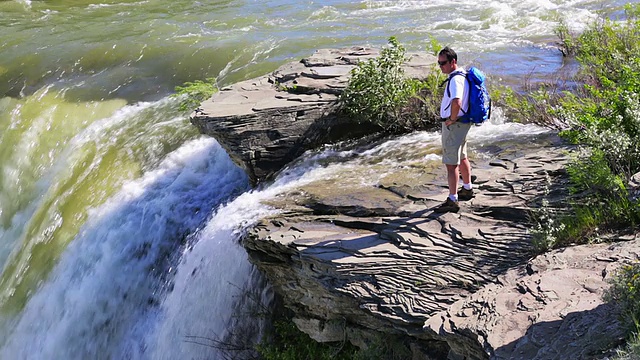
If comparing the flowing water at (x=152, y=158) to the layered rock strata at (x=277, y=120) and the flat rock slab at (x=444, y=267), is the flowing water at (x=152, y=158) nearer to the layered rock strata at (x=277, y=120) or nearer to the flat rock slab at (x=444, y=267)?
the layered rock strata at (x=277, y=120)

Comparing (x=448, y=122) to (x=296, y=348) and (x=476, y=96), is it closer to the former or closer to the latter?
(x=476, y=96)

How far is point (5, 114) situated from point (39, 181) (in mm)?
2442

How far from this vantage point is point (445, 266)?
18.4 ft

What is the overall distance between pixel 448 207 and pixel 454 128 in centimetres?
76

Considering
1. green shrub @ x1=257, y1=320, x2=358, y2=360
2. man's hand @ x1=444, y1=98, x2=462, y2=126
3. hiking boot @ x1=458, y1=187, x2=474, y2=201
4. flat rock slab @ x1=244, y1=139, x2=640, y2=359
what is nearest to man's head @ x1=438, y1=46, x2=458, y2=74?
man's hand @ x1=444, y1=98, x2=462, y2=126

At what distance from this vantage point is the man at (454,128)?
570 cm

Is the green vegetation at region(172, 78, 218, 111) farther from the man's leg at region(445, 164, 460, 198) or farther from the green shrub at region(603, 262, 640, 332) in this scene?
the green shrub at region(603, 262, 640, 332)

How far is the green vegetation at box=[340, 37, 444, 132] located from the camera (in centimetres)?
828

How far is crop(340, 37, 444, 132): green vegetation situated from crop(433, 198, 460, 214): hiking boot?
8.23 ft

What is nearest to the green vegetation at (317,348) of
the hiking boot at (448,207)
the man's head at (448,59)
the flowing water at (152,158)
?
the flowing water at (152,158)

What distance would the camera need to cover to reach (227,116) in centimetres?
827

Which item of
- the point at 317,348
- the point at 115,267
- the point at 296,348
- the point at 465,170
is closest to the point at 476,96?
the point at 465,170

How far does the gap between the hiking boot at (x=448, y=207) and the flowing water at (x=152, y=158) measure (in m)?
1.42

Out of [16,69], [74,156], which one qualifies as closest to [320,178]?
[74,156]
